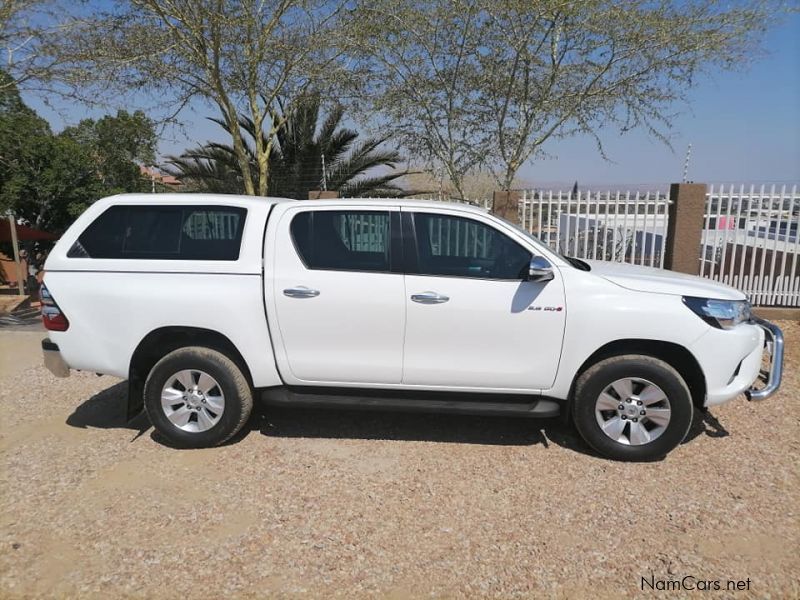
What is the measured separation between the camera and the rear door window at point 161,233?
13.6ft

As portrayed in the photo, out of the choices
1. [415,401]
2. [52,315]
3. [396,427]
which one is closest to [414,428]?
[396,427]

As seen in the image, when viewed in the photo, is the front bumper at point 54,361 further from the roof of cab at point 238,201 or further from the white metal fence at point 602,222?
the white metal fence at point 602,222

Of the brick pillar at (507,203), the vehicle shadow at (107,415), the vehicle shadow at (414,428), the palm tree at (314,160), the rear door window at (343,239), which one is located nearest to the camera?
the rear door window at (343,239)

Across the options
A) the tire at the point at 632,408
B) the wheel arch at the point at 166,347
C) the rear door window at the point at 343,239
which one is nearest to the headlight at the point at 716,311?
the tire at the point at 632,408

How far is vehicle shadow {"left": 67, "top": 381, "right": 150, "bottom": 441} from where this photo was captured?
4.75 meters

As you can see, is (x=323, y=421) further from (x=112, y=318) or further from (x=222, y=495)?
(x=112, y=318)

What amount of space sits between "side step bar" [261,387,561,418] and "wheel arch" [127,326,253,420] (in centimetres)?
38

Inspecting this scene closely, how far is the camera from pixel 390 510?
3.40 m

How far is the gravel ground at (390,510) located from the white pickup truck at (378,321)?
0.38 m

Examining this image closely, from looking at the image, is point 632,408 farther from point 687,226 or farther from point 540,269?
point 687,226

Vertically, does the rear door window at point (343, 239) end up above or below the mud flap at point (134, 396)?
above

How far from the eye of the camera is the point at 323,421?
15.7 feet

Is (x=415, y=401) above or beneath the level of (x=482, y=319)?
beneath

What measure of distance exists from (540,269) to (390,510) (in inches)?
71.7
